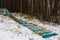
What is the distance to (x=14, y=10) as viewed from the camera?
10562 millimetres

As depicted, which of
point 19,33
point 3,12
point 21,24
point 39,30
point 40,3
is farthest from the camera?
point 40,3

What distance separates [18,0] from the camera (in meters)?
10.4

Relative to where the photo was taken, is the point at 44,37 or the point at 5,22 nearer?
the point at 44,37

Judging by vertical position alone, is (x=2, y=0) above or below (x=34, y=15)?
above

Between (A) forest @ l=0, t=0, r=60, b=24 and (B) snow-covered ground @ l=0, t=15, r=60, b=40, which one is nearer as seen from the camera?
(B) snow-covered ground @ l=0, t=15, r=60, b=40

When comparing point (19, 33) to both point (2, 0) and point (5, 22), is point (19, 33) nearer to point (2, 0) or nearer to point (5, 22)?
point (5, 22)

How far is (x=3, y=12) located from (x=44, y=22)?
1.79 metres

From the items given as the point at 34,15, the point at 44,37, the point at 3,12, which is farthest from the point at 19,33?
the point at 34,15

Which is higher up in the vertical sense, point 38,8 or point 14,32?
point 38,8

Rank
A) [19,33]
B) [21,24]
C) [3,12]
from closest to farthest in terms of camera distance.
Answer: [19,33] → [21,24] → [3,12]

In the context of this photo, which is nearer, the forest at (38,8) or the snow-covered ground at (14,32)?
the snow-covered ground at (14,32)

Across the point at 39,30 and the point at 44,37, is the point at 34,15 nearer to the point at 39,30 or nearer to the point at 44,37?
the point at 39,30

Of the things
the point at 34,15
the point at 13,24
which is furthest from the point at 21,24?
the point at 34,15

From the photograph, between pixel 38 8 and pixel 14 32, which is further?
pixel 38 8
